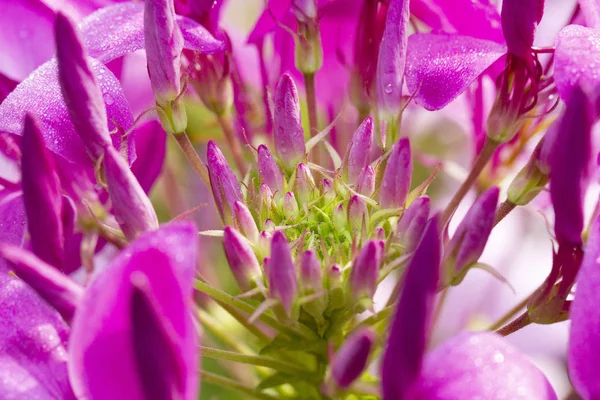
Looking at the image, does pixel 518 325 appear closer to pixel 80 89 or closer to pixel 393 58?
pixel 393 58

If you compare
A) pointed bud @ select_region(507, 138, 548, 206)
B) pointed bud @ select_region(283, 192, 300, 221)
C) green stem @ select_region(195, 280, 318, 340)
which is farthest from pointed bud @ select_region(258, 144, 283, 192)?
pointed bud @ select_region(507, 138, 548, 206)

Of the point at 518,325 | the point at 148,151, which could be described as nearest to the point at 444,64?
the point at 518,325

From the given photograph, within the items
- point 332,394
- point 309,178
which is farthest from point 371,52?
point 332,394

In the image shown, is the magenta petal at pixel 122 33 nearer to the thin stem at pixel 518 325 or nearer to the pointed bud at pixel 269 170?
the pointed bud at pixel 269 170

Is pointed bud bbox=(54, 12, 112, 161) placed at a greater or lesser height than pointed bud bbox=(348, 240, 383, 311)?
greater

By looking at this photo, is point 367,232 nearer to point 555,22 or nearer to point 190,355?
point 190,355

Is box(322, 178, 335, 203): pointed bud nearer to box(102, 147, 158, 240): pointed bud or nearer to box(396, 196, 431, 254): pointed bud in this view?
box(396, 196, 431, 254): pointed bud

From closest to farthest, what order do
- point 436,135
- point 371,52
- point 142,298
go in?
1. point 142,298
2. point 371,52
3. point 436,135
